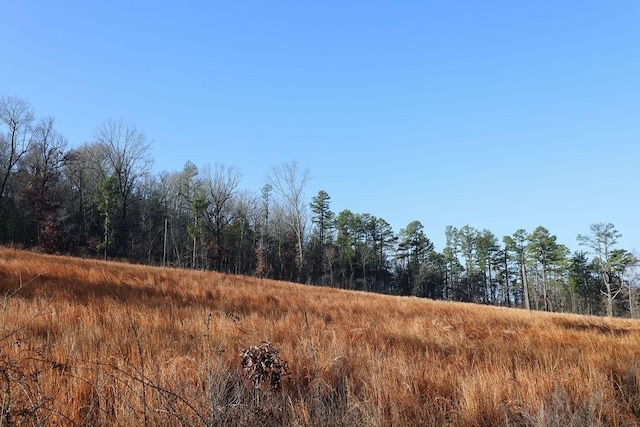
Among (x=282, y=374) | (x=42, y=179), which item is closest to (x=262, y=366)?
(x=282, y=374)

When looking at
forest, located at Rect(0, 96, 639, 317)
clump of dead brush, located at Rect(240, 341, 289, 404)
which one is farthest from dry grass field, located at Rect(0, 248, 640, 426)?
forest, located at Rect(0, 96, 639, 317)

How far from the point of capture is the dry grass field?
228cm

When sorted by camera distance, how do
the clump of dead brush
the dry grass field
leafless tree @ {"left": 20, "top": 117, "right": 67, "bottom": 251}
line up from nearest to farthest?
the dry grass field, the clump of dead brush, leafless tree @ {"left": 20, "top": 117, "right": 67, "bottom": 251}

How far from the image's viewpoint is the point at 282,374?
3227 mm

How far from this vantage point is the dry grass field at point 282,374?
2.28 m

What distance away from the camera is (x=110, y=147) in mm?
44281

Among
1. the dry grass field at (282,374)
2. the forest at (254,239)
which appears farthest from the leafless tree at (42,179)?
the dry grass field at (282,374)

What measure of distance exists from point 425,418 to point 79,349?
3302 mm

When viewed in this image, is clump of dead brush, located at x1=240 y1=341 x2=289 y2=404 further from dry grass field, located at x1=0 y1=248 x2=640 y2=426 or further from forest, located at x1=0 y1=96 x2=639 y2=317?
forest, located at x1=0 y1=96 x2=639 y2=317

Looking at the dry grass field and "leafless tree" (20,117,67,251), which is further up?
"leafless tree" (20,117,67,251)

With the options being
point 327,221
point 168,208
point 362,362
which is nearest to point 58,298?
point 362,362

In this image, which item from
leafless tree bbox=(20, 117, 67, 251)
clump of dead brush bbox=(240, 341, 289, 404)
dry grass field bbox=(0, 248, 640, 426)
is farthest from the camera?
leafless tree bbox=(20, 117, 67, 251)

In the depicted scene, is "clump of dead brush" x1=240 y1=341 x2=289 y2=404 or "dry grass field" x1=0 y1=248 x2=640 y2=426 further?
"clump of dead brush" x1=240 y1=341 x2=289 y2=404

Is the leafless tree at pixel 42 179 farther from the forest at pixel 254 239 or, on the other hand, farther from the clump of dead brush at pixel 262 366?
the clump of dead brush at pixel 262 366
